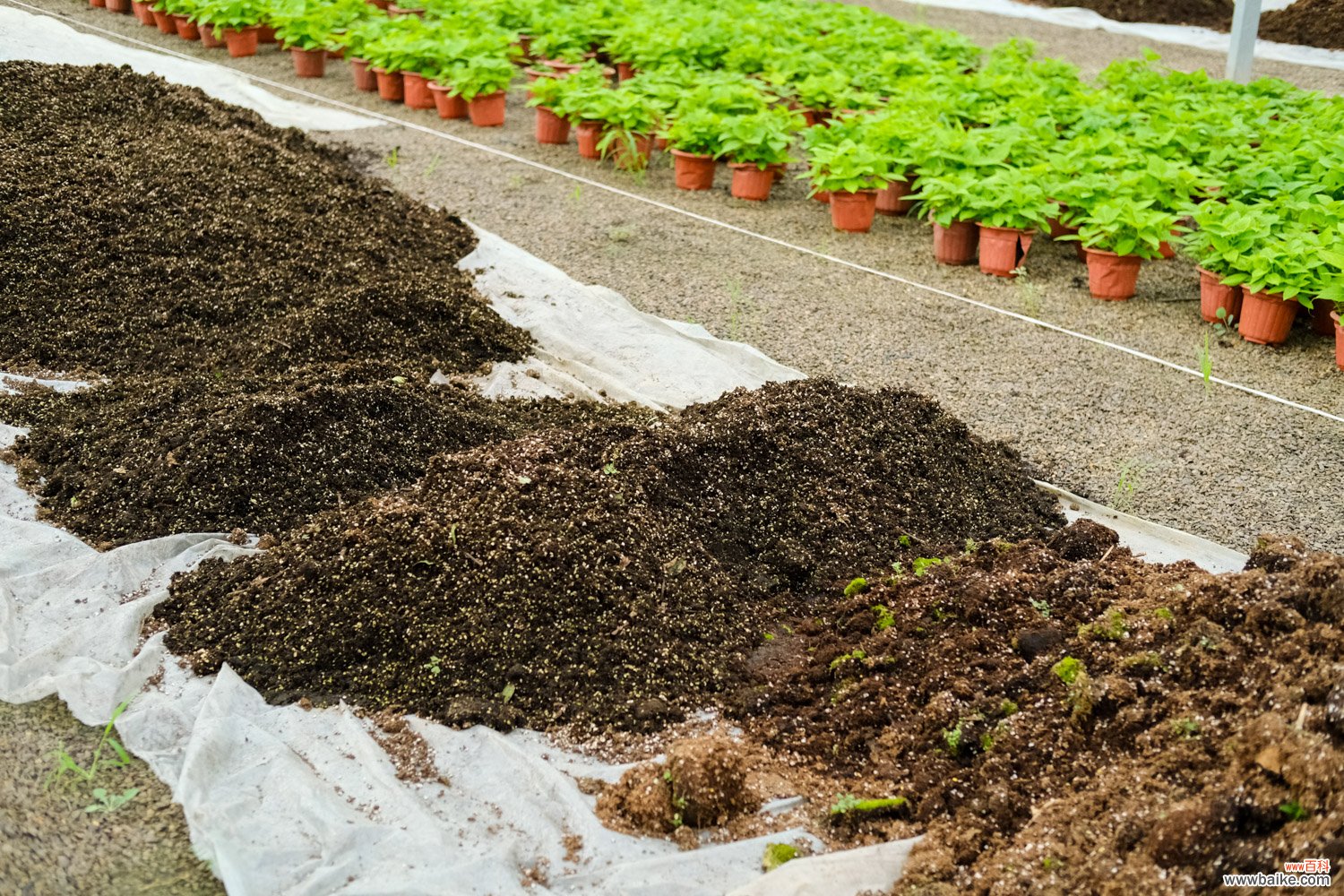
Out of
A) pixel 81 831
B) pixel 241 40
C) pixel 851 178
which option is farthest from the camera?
pixel 241 40

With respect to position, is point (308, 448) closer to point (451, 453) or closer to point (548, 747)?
point (451, 453)

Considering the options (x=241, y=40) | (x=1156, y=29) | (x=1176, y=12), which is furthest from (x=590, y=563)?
(x=1176, y=12)

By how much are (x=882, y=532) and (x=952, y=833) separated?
1.25 metres

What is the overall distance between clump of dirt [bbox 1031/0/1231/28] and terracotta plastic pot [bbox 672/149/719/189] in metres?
7.34

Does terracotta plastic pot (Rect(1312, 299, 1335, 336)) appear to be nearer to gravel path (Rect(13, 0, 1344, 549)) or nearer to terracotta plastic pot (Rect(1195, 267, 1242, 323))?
gravel path (Rect(13, 0, 1344, 549))

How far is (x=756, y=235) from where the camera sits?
20.2ft

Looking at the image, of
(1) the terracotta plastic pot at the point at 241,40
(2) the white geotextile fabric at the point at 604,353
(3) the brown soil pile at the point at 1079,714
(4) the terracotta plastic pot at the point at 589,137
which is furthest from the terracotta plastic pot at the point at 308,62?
(3) the brown soil pile at the point at 1079,714

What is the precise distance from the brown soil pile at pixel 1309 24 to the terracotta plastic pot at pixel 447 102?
25.0 ft

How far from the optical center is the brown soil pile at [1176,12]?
39.3 ft

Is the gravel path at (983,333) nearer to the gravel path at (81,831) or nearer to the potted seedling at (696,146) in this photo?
the potted seedling at (696,146)

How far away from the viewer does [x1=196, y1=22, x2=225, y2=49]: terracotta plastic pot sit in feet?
30.9

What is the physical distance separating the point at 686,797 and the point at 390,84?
703 centimetres

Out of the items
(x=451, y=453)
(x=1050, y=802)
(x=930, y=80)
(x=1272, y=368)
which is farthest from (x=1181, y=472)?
(x=930, y=80)

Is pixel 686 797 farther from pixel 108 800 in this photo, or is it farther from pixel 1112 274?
pixel 1112 274
